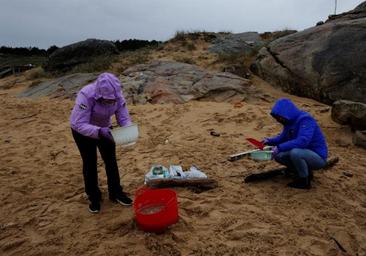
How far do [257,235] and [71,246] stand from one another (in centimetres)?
159

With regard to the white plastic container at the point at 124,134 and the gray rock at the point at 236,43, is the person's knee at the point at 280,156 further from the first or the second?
the gray rock at the point at 236,43

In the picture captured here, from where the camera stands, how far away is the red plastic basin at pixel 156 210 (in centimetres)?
375

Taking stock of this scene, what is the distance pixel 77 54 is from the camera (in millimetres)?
16328

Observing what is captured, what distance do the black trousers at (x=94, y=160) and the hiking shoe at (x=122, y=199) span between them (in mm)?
38

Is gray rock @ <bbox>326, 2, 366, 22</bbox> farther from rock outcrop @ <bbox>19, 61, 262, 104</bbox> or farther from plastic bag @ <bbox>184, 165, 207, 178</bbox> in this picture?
plastic bag @ <bbox>184, 165, 207, 178</bbox>

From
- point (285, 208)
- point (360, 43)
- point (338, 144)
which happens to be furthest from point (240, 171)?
point (360, 43)

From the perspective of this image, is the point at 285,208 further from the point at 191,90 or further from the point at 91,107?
the point at 191,90


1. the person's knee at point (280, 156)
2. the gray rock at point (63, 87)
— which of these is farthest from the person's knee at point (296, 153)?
the gray rock at point (63, 87)

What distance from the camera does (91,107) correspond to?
4.00m

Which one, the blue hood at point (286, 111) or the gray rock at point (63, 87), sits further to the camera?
the gray rock at point (63, 87)

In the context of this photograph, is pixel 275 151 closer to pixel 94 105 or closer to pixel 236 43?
pixel 94 105

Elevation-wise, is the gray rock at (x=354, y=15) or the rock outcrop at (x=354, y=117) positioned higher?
the gray rock at (x=354, y=15)

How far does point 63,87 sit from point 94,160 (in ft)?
26.7

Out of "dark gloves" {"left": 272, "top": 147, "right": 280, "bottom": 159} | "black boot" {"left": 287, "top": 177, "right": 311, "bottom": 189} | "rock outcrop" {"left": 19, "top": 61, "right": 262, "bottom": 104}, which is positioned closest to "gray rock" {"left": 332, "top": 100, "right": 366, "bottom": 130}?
"black boot" {"left": 287, "top": 177, "right": 311, "bottom": 189}
